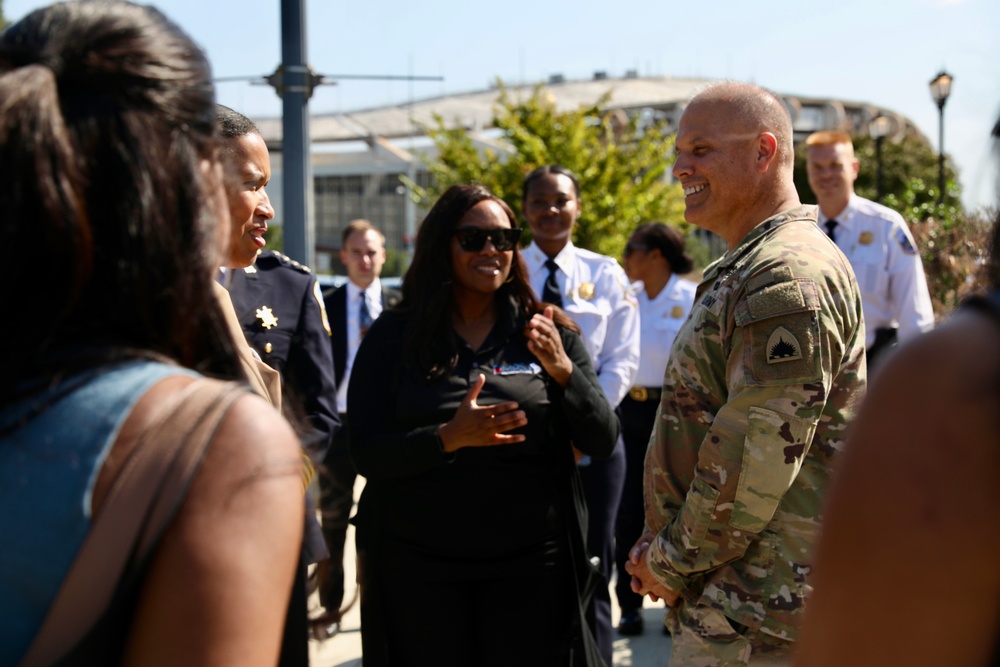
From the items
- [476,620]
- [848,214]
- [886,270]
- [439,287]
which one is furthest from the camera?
[848,214]

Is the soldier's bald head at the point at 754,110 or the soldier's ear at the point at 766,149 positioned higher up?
the soldier's bald head at the point at 754,110

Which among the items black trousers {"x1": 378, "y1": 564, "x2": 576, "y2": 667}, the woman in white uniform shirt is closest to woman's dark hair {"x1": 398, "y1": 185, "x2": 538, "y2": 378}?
black trousers {"x1": 378, "y1": 564, "x2": 576, "y2": 667}

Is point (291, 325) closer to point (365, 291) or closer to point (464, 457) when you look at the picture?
point (464, 457)

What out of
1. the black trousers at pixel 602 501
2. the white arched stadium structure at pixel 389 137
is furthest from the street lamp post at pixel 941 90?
the white arched stadium structure at pixel 389 137

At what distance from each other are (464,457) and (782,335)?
1385 millimetres

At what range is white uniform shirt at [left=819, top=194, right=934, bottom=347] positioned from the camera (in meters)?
5.72

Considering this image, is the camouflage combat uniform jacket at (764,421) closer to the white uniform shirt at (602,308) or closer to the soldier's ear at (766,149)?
the soldier's ear at (766,149)

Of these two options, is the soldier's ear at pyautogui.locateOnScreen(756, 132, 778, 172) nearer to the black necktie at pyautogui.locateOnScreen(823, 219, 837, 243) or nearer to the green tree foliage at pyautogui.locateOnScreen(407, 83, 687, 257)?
the black necktie at pyautogui.locateOnScreen(823, 219, 837, 243)

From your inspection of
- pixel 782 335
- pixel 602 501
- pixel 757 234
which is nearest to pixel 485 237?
pixel 757 234

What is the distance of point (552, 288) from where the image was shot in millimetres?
5262

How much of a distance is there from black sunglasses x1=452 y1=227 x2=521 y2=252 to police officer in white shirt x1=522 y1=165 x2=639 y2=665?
1324 mm

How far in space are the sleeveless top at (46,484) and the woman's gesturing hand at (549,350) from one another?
2480mm

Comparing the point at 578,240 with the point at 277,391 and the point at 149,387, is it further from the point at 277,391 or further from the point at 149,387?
the point at 149,387

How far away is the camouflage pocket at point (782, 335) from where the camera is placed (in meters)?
2.38
